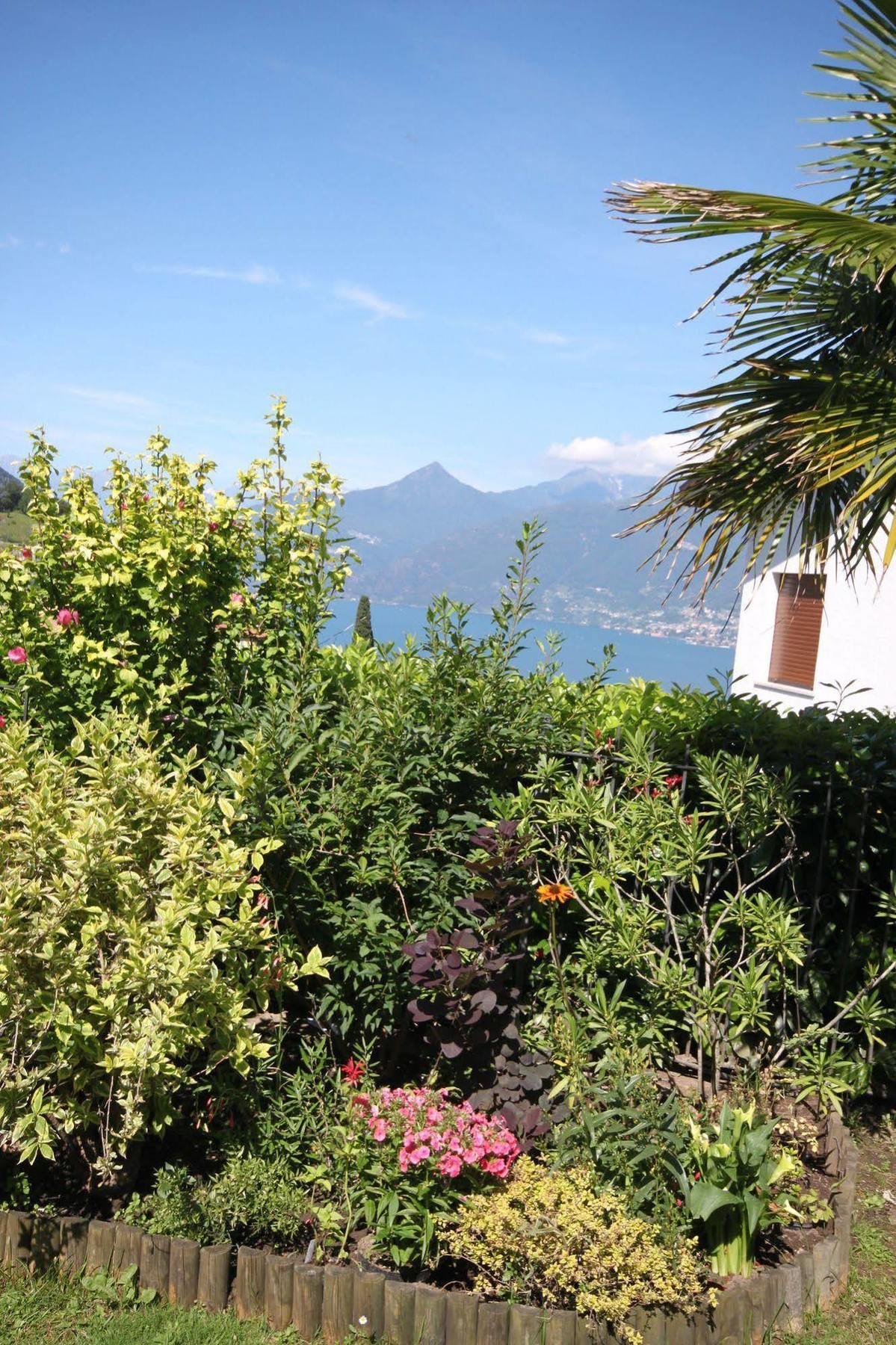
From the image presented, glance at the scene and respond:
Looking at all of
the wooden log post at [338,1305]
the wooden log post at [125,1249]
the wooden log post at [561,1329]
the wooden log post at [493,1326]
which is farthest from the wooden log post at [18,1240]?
the wooden log post at [561,1329]

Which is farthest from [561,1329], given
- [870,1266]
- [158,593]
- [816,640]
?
[816,640]

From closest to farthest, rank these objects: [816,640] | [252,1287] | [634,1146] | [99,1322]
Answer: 1. [99,1322]
2. [252,1287]
3. [634,1146]
4. [816,640]

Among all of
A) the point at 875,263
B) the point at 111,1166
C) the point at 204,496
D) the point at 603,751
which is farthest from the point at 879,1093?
the point at 204,496

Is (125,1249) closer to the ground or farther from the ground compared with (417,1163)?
closer to the ground

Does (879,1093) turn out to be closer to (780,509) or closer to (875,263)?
(780,509)

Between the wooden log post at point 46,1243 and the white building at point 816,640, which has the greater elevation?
the white building at point 816,640

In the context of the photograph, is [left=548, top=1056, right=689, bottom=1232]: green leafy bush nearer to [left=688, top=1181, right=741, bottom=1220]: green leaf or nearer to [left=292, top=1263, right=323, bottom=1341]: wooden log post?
[left=688, top=1181, right=741, bottom=1220]: green leaf

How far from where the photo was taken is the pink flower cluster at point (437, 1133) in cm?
315

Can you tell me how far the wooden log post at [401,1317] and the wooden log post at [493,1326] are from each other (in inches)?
8.1

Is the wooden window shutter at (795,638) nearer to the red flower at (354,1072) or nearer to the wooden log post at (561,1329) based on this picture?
the red flower at (354,1072)

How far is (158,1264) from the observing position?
3.07 m

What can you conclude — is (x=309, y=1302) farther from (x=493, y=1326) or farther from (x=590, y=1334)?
(x=590, y=1334)

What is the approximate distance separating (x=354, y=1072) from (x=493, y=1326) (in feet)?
3.42

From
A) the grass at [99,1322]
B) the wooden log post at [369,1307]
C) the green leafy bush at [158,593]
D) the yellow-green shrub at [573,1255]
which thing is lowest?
the grass at [99,1322]
